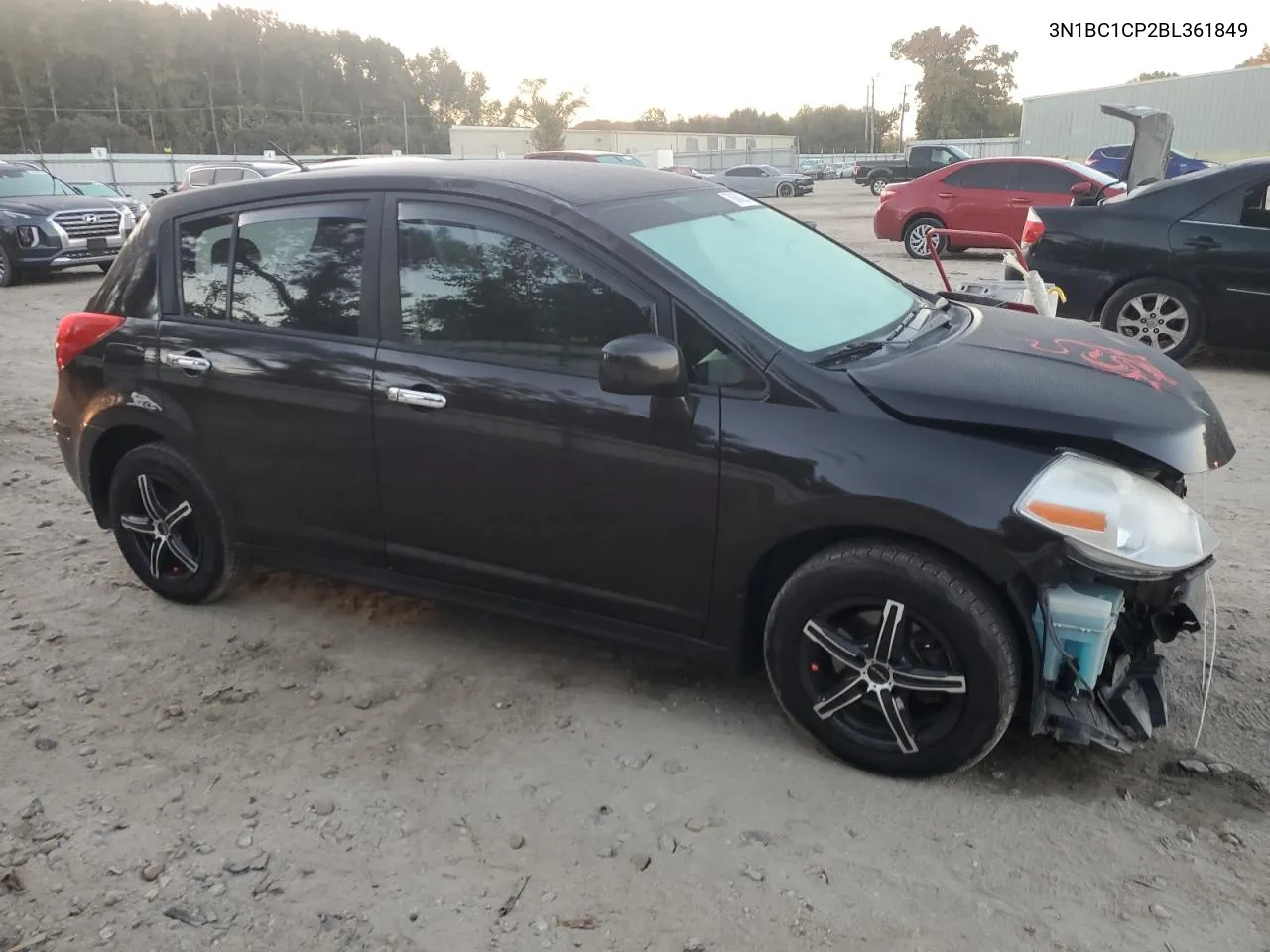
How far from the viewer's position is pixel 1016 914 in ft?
8.30

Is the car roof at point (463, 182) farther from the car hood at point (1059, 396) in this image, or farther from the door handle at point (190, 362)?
the car hood at point (1059, 396)

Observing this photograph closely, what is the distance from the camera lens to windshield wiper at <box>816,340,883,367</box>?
3084mm

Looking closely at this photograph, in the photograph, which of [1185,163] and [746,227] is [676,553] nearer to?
[746,227]

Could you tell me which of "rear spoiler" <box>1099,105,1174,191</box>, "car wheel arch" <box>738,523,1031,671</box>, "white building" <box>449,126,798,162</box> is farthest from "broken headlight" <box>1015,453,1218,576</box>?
"white building" <box>449,126,798,162</box>

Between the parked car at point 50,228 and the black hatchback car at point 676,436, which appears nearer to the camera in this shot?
the black hatchback car at point 676,436

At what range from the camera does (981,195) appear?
49.3 feet

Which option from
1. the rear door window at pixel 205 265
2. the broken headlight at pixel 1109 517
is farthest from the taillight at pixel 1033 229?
the rear door window at pixel 205 265

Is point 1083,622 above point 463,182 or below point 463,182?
below

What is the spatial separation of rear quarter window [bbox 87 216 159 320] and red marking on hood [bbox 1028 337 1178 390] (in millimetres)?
3322

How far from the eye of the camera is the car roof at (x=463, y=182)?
3.42m

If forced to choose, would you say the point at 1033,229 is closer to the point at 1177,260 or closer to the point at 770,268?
the point at 1177,260

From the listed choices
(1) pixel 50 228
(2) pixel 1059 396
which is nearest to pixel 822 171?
(1) pixel 50 228

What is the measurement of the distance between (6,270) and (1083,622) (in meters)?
15.3

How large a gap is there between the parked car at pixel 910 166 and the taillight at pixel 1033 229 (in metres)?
20.5
